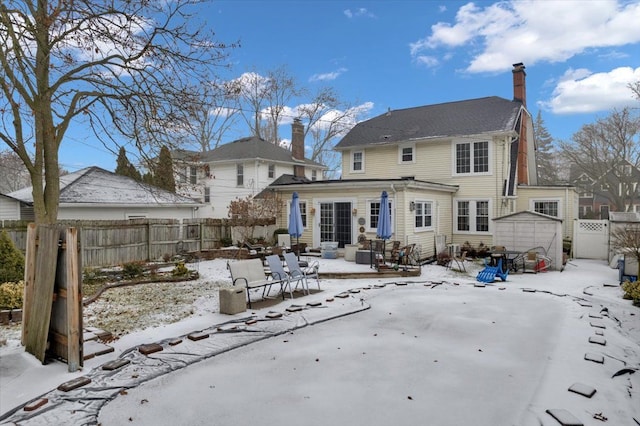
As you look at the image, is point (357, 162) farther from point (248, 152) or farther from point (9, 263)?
point (9, 263)

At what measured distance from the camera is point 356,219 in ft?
52.8

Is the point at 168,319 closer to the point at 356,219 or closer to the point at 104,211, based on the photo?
the point at 356,219

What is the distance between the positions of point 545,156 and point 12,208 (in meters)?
50.3

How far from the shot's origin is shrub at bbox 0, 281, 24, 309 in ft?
23.3

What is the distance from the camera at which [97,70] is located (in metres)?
9.22

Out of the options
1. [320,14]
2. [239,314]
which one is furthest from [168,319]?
[320,14]

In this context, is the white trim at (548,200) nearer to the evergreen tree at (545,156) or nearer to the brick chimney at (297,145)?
the brick chimney at (297,145)

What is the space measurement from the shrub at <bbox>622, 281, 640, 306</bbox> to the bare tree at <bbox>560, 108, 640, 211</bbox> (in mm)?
29347

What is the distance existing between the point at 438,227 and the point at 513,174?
425 cm

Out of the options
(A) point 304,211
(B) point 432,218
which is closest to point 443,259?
(B) point 432,218

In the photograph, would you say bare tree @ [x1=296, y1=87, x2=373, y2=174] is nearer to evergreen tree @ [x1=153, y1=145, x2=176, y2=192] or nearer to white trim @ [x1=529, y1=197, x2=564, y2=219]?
white trim @ [x1=529, y1=197, x2=564, y2=219]

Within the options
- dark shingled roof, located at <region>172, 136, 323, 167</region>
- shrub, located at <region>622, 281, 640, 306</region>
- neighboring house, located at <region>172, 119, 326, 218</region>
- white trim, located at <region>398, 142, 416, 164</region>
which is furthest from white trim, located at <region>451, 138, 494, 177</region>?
dark shingled roof, located at <region>172, 136, 323, 167</region>

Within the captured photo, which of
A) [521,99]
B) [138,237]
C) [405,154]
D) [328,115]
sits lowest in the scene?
[138,237]

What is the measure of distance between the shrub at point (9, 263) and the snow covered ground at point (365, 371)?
10.6 ft
